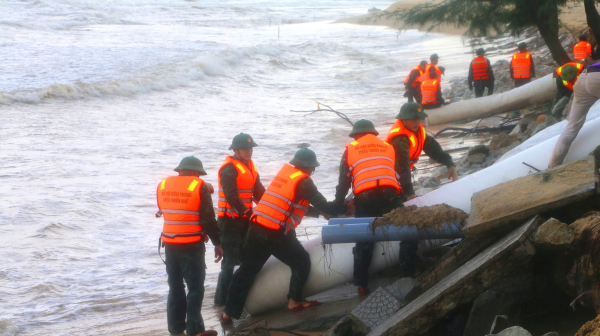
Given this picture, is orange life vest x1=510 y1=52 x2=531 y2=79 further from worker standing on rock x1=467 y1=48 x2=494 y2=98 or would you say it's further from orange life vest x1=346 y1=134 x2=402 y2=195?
orange life vest x1=346 y1=134 x2=402 y2=195

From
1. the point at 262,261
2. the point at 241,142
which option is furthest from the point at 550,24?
the point at 262,261

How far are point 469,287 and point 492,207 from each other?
0.81m

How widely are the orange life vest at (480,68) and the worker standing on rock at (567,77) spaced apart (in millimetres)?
5430

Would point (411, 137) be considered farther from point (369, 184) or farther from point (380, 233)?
point (380, 233)

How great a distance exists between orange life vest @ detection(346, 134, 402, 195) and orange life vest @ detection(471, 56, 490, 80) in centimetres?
1038

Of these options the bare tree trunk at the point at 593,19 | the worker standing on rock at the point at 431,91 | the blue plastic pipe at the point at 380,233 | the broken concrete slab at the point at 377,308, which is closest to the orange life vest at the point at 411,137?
the blue plastic pipe at the point at 380,233

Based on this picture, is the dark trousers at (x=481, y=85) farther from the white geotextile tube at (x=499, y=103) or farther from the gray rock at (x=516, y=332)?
the gray rock at (x=516, y=332)

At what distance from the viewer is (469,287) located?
3.95m

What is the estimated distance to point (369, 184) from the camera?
211 inches

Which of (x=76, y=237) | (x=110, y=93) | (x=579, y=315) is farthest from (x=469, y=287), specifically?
(x=110, y=93)

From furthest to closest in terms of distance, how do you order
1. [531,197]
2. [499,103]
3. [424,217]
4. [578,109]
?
[499,103], [578,109], [424,217], [531,197]

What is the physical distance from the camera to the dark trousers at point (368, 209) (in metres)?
5.37

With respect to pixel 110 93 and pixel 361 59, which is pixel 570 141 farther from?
pixel 361 59

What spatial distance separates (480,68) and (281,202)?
36.2 ft
